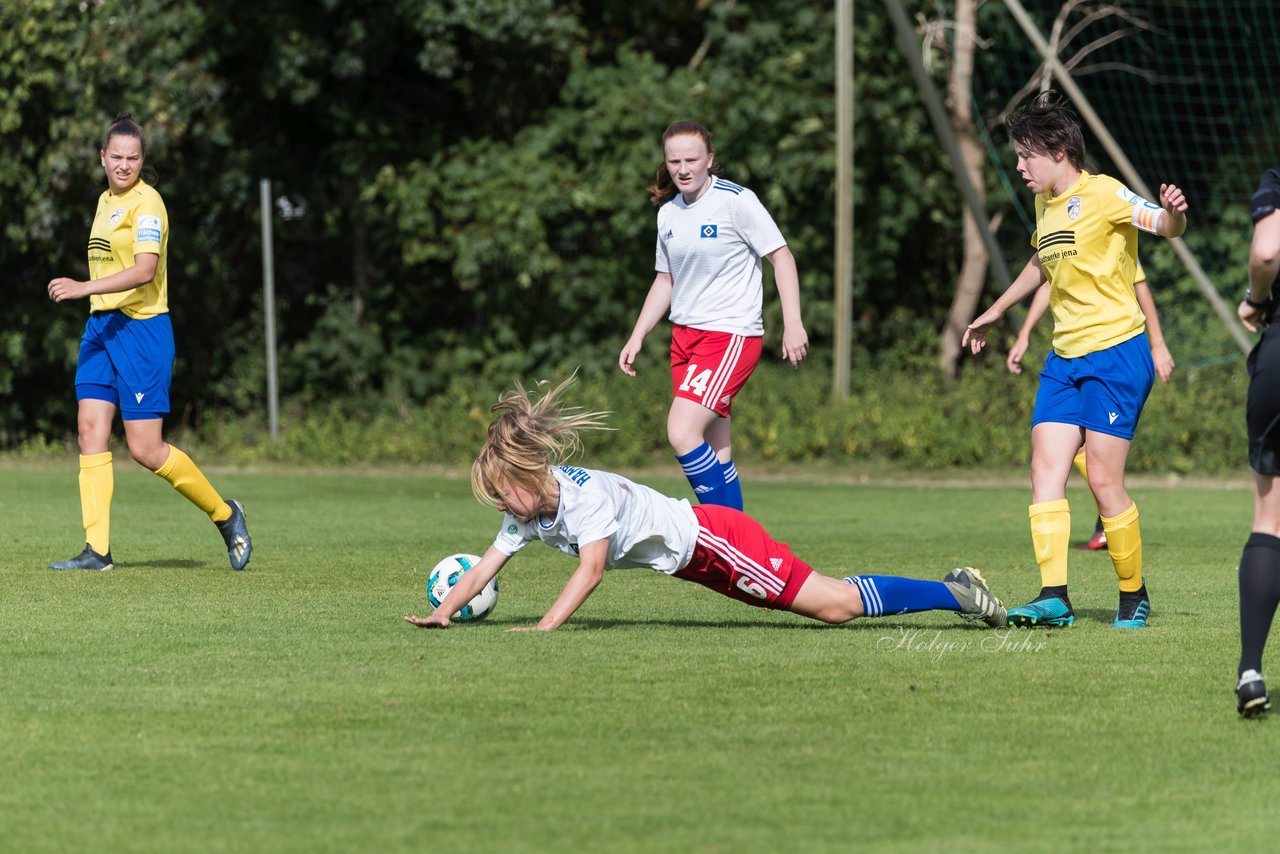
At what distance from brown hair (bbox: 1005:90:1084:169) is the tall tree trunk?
12.6m

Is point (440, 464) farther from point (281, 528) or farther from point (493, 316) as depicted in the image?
point (281, 528)

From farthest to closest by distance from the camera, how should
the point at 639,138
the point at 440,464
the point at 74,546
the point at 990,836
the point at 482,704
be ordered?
the point at 639,138
the point at 440,464
the point at 74,546
the point at 482,704
the point at 990,836

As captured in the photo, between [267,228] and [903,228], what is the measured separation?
24.5ft

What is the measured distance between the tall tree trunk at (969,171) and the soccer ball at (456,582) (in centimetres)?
1336

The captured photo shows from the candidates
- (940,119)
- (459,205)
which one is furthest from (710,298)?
(459,205)

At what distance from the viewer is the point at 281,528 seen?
11.8 m

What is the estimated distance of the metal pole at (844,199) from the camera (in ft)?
62.1

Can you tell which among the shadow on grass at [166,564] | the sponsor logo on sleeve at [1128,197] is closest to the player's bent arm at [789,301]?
the sponsor logo on sleeve at [1128,197]

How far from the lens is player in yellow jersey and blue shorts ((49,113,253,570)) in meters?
8.85

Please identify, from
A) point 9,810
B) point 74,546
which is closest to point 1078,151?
point 9,810

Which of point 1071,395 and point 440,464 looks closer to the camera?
point 1071,395

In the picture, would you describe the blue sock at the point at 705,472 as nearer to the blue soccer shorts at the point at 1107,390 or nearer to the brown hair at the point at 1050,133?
the blue soccer shorts at the point at 1107,390

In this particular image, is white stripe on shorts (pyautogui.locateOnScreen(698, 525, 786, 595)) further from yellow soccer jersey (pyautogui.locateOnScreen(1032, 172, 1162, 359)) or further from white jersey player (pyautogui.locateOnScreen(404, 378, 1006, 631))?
yellow soccer jersey (pyautogui.locateOnScreen(1032, 172, 1162, 359))

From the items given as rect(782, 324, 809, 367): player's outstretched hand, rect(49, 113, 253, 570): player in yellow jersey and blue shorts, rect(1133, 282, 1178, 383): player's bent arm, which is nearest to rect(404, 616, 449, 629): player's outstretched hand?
rect(782, 324, 809, 367): player's outstretched hand
